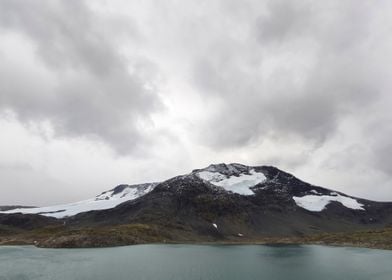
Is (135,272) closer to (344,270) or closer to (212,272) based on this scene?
(212,272)

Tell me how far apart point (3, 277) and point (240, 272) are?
56.0m

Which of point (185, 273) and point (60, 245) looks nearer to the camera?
point (185, 273)

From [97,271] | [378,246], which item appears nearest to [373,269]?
[97,271]

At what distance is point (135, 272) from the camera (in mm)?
89688

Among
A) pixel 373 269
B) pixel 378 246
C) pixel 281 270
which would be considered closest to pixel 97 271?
pixel 281 270

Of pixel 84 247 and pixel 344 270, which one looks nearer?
pixel 344 270

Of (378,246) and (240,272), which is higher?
(378,246)

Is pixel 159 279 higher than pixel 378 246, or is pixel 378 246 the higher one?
pixel 378 246

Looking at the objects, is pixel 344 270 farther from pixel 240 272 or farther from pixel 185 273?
pixel 185 273

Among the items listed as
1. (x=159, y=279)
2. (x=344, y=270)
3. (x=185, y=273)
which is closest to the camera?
(x=159, y=279)

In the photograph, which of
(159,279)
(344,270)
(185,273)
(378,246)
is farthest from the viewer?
(378,246)

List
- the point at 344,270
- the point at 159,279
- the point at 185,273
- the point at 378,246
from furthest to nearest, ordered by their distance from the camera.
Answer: the point at 378,246
the point at 344,270
the point at 185,273
the point at 159,279

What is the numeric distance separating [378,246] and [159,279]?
154894mm

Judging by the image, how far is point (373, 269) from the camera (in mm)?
99188
